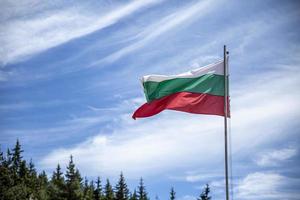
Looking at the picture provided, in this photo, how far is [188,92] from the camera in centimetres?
2256

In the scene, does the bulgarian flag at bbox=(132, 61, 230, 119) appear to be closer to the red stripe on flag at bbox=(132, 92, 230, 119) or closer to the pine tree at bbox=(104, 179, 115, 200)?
the red stripe on flag at bbox=(132, 92, 230, 119)

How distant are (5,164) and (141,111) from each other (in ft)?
285

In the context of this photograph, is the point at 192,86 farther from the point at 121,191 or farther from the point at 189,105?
the point at 121,191

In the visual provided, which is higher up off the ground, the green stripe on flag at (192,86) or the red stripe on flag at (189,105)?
the green stripe on flag at (192,86)

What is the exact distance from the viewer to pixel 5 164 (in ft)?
339

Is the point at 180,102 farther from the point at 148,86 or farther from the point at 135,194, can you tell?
the point at 135,194

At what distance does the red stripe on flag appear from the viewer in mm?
22234

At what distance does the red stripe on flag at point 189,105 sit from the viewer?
22234 mm

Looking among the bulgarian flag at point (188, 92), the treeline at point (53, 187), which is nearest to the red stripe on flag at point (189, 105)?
the bulgarian flag at point (188, 92)

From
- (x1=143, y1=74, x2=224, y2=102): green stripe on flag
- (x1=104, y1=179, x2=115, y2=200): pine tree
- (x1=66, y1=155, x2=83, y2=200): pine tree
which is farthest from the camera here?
(x1=104, y1=179, x2=115, y2=200): pine tree

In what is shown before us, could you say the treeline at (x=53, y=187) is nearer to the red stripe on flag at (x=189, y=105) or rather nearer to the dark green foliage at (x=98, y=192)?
the dark green foliage at (x=98, y=192)

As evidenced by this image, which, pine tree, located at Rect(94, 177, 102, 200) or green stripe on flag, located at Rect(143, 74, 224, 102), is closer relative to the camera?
green stripe on flag, located at Rect(143, 74, 224, 102)

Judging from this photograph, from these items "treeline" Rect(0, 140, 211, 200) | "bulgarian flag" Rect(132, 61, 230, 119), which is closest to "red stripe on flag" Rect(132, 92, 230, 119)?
"bulgarian flag" Rect(132, 61, 230, 119)

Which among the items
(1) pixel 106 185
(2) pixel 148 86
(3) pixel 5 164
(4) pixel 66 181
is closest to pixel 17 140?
(3) pixel 5 164
